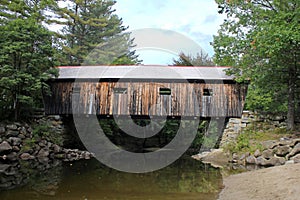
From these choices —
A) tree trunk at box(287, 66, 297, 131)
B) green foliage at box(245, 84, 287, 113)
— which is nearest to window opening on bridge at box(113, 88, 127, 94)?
green foliage at box(245, 84, 287, 113)

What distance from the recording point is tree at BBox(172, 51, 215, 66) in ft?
88.2

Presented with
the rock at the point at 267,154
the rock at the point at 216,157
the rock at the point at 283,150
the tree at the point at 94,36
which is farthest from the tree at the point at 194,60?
the rock at the point at 283,150

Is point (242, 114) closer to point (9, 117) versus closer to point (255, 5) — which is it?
point (255, 5)

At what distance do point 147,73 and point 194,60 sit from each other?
12422 millimetres

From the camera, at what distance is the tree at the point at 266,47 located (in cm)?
1191

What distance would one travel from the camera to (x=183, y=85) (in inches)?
655

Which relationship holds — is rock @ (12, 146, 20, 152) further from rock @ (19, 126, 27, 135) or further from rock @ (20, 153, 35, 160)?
rock @ (19, 126, 27, 135)

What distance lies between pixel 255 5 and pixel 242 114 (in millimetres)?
5610

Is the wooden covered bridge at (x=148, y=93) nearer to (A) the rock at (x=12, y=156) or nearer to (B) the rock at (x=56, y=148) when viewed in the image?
(B) the rock at (x=56, y=148)

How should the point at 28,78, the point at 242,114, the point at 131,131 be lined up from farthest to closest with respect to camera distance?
the point at 131,131
the point at 242,114
the point at 28,78

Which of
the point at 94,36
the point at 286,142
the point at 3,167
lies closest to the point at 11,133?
the point at 3,167

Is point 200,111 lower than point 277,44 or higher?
lower

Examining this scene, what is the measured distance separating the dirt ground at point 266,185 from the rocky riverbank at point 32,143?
8876 millimetres

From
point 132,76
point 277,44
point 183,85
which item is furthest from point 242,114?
point 132,76
